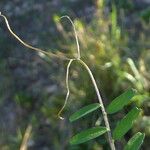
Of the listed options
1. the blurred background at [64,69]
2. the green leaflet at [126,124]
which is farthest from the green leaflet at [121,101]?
the blurred background at [64,69]

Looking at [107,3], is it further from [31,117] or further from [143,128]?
[143,128]

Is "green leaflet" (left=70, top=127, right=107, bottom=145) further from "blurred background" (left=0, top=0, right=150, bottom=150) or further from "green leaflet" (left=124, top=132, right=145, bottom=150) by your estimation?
"blurred background" (left=0, top=0, right=150, bottom=150)

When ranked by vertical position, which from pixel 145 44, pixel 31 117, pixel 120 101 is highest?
pixel 120 101

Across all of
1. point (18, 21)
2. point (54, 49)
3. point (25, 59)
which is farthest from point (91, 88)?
point (18, 21)

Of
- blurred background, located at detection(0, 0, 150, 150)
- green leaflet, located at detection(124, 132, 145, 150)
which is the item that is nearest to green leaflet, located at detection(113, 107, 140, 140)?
green leaflet, located at detection(124, 132, 145, 150)

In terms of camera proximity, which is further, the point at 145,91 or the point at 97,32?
the point at 97,32

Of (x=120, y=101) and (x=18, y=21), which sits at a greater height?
(x=120, y=101)

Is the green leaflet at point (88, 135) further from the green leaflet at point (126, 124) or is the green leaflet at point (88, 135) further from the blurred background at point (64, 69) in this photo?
the blurred background at point (64, 69)
